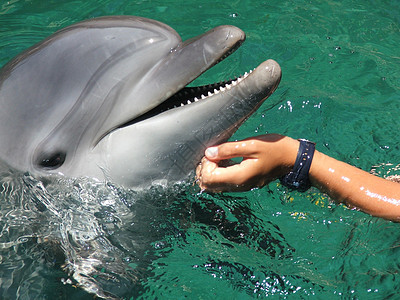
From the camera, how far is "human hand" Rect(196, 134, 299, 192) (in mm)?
4027

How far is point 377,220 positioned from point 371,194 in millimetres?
423

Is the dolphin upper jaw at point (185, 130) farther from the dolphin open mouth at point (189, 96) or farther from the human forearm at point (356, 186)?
the human forearm at point (356, 186)

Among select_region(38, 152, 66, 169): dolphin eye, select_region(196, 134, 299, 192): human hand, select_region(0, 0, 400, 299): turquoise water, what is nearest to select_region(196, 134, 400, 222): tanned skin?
select_region(196, 134, 299, 192): human hand

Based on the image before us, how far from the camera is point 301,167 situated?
4.26m

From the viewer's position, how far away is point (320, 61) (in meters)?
7.46

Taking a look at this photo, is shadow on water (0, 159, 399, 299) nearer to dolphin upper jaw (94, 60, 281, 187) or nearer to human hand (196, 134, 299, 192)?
dolphin upper jaw (94, 60, 281, 187)

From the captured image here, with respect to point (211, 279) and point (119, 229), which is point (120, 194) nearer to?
point (119, 229)

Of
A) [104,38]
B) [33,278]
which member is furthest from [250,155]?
[33,278]

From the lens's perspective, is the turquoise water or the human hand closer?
the human hand

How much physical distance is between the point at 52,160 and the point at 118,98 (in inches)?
27.3

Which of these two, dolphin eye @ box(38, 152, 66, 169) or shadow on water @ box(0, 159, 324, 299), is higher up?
dolphin eye @ box(38, 152, 66, 169)

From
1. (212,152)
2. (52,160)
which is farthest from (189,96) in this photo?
(52,160)

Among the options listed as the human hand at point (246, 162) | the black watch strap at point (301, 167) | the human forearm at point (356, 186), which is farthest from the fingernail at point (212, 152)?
the human forearm at point (356, 186)

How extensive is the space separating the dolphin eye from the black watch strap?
172 centimetres
